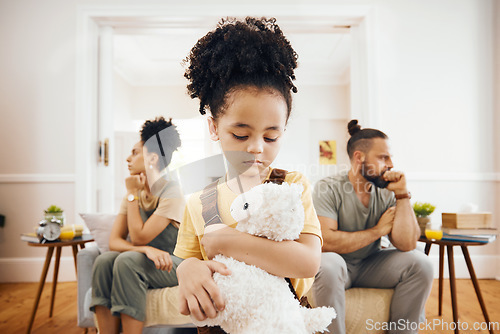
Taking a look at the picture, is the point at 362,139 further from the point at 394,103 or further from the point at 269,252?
the point at 394,103

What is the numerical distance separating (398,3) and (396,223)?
225 cm

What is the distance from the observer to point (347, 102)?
17.3 ft

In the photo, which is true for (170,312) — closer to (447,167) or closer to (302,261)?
(302,261)

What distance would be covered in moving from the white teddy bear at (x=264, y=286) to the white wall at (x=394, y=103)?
271cm

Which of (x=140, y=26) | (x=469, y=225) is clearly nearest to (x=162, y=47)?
(x=140, y=26)

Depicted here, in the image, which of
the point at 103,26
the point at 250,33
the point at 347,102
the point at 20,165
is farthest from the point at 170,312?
the point at 347,102

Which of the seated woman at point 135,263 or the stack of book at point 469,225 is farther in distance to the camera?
the stack of book at point 469,225

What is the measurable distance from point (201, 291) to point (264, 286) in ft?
0.23

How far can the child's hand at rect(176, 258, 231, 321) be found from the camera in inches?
15.2

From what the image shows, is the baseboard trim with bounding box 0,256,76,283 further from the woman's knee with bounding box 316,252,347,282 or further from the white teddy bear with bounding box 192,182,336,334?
the white teddy bear with bounding box 192,182,336,334

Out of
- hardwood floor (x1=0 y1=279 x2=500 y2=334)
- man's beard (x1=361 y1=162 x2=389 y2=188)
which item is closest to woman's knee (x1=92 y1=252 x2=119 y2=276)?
hardwood floor (x1=0 y1=279 x2=500 y2=334)

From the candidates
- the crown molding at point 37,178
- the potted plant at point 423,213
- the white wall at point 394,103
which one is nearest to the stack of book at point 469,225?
the potted plant at point 423,213

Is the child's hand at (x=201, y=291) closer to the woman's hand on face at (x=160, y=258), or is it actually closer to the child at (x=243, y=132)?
the child at (x=243, y=132)

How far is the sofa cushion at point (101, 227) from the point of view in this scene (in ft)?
5.61
